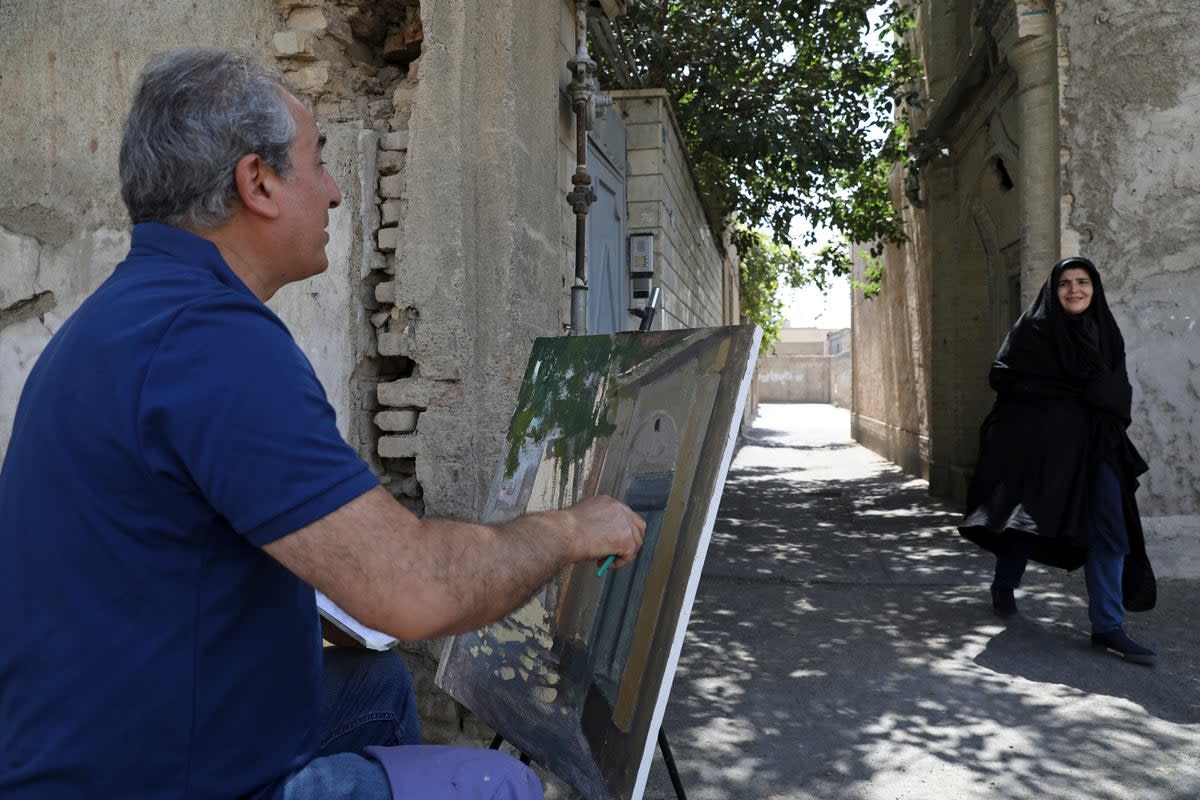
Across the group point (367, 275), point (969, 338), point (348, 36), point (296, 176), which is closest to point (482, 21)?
point (348, 36)

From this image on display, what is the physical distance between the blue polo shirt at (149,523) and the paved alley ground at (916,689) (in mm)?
2286

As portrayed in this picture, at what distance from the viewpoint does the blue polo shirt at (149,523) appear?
125 cm

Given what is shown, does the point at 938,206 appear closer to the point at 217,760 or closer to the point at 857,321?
the point at 857,321

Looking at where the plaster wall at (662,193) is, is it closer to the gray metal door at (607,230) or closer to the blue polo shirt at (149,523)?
the gray metal door at (607,230)

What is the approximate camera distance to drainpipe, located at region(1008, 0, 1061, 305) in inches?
278

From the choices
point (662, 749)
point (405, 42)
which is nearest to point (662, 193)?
point (405, 42)

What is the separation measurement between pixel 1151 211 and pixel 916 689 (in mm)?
4182

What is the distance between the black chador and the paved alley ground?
52 cm

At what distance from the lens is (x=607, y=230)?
247 inches

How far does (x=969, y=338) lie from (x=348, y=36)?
848 centimetres

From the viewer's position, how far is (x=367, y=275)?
12.9ft

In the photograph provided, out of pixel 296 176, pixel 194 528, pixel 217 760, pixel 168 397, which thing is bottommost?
pixel 217 760

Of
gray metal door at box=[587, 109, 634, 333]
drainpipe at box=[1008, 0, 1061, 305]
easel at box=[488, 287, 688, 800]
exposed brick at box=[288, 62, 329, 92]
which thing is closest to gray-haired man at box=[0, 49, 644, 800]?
easel at box=[488, 287, 688, 800]

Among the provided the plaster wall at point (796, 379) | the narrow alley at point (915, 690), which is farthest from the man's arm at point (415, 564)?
the plaster wall at point (796, 379)
